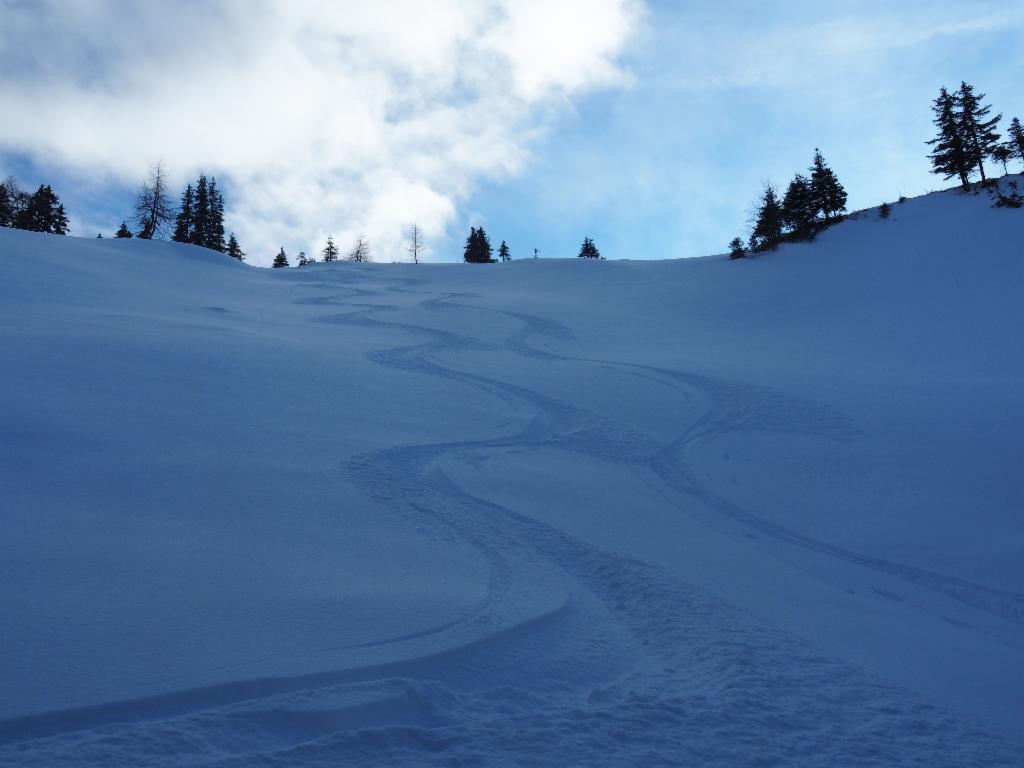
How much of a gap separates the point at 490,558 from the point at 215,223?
57240 millimetres

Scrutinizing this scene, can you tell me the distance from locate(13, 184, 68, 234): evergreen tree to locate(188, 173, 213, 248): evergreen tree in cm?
962

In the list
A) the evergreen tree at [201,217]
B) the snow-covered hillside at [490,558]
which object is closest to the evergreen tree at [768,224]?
the snow-covered hillside at [490,558]

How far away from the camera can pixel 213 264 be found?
30.8 m

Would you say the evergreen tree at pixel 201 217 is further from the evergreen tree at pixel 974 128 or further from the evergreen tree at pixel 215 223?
the evergreen tree at pixel 974 128

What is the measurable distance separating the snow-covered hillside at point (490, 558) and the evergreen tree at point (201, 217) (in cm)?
4340

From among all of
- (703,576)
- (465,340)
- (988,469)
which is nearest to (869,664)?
(703,576)

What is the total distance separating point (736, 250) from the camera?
109 ft

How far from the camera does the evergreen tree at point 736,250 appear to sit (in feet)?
108

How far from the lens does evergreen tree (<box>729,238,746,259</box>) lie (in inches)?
1291

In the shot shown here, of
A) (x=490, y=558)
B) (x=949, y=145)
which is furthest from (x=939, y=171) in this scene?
(x=490, y=558)

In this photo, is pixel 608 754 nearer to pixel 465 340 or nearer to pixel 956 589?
pixel 956 589

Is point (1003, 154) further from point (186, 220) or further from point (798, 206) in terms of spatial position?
point (186, 220)

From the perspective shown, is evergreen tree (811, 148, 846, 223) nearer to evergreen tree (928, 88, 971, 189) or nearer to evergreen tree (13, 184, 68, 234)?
evergreen tree (928, 88, 971, 189)

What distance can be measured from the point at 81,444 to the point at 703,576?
5502mm
